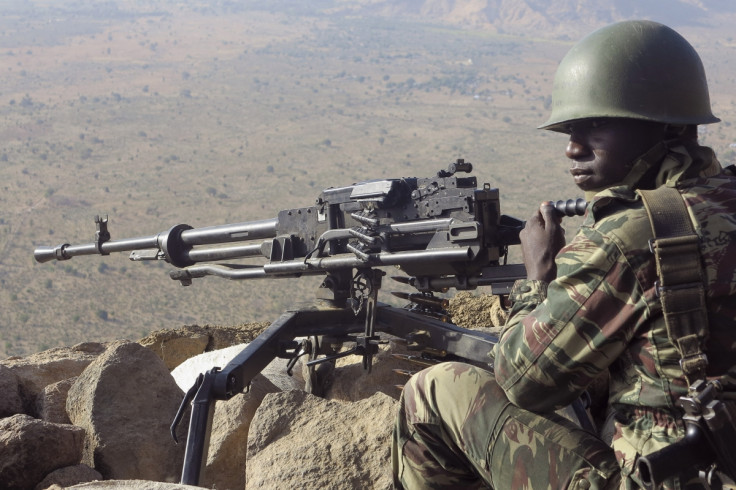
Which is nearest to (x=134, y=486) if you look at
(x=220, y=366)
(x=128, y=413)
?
(x=128, y=413)

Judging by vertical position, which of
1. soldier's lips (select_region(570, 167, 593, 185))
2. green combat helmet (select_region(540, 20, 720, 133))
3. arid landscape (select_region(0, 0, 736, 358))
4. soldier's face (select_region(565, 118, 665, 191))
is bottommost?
arid landscape (select_region(0, 0, 736, 358))

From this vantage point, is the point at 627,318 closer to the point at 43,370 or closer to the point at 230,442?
the point at 230,442

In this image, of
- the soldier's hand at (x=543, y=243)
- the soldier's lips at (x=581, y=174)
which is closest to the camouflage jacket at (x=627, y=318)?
the soldier's lips at (x=581, y=174)

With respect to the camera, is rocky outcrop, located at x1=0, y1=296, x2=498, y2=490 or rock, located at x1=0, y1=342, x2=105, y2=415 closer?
rocky outcrop, located at x1=0, y1=296, x2=498, y2=490

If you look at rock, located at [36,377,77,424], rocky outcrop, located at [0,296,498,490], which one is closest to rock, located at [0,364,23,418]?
rocky outcrop, located at [0,296,498,490]

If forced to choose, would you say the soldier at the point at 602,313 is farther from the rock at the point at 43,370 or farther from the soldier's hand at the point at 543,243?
the rock at the point at 43,370

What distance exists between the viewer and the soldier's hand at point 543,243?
10.4ft

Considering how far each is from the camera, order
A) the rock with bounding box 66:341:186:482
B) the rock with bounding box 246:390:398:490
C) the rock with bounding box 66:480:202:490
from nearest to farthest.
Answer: the rock with bounding box 66:480:202:490 < the rock with bounding box 246:390:398:490 < the rock with bounding box 66:341:186:482

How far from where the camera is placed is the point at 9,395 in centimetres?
522

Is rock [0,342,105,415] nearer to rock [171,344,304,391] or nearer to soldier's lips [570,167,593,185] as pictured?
rock [171,344,304,391]

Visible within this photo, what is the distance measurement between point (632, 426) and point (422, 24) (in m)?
138

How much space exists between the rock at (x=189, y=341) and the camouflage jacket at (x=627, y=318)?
5007 mm

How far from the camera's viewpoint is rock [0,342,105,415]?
5.56 m

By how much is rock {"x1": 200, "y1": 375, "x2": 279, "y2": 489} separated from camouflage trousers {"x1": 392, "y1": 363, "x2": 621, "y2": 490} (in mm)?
1692
